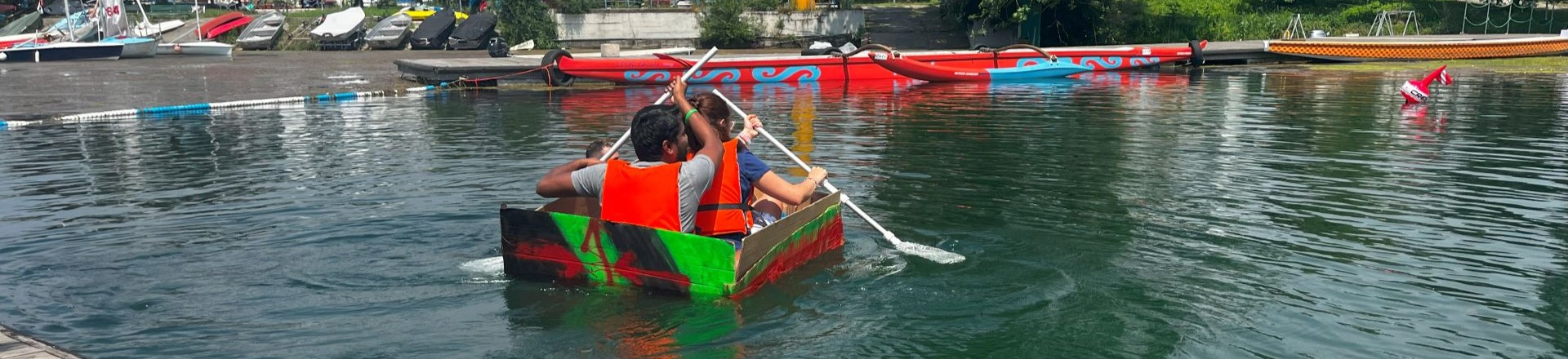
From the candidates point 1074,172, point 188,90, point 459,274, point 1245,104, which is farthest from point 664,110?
point 188,90

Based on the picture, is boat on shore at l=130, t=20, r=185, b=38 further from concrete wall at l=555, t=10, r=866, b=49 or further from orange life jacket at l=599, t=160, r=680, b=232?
orange life jacket at l=599, t=160, r=680, b=232

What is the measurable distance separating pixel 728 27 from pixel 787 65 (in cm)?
1144

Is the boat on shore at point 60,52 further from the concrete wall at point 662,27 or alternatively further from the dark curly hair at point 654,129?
the dark curly hair at point 654,129

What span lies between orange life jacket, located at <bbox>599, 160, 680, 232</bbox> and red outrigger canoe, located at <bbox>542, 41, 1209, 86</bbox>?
737 inches

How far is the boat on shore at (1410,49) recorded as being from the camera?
104 ft

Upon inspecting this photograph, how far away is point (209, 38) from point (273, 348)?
44.4 metres

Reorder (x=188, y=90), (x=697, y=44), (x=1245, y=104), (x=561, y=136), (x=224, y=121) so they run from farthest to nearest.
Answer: (x=697, y=44)
(x=188, y=90)
(x=1245, y=104)
(x=224, y=121)
(x=561, y=136)

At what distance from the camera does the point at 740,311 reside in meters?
7.00

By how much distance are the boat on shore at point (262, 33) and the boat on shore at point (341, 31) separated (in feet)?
4.67

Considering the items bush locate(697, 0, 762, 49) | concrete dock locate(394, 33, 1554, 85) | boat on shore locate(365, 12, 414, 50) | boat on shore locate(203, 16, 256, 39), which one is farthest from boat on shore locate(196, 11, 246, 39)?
concrete dock locate(394, 33, 1554, 85)

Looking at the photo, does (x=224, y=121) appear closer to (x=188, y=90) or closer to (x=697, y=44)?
(x=188, y=90)

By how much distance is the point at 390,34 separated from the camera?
4272cm

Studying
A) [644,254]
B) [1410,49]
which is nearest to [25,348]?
[644,254]

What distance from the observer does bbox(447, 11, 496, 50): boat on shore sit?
40344mm
